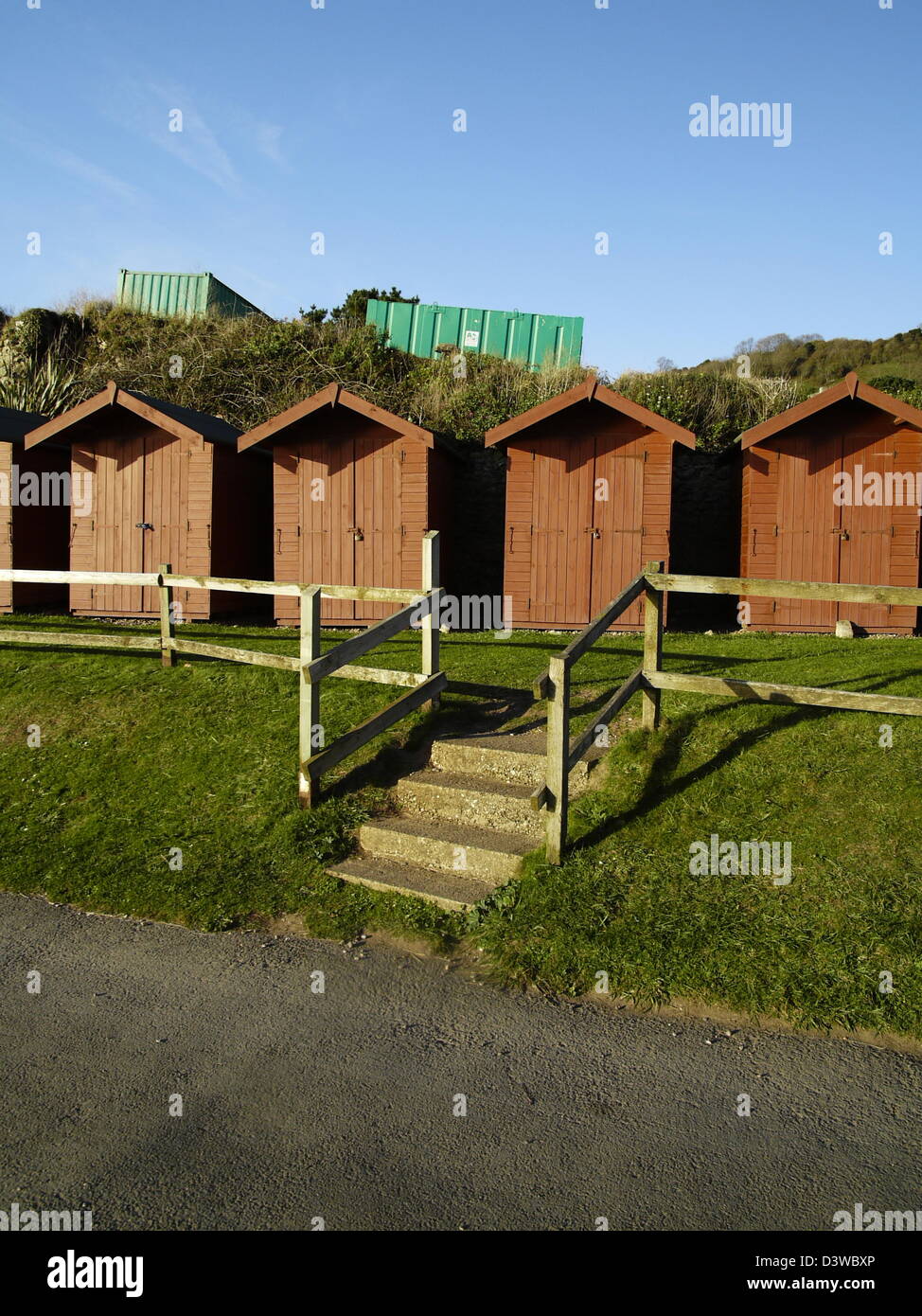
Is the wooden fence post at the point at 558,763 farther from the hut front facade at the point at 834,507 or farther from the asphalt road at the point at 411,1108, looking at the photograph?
the hut front facade at the point at 834,507

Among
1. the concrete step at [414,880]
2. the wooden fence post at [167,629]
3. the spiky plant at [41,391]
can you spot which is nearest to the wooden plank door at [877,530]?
the wooden fence post at [167,629]

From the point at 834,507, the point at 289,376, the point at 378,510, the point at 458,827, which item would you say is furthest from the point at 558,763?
the point at 289,376

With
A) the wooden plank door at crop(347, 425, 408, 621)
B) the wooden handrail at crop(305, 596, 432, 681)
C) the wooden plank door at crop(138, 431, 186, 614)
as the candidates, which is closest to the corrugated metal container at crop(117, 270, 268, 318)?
the wooden plank door at crop(138, 431, 186, 614)

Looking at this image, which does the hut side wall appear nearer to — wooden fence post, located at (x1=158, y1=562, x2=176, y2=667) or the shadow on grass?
wooden fence post, located at (x1=158, y1=562, x2=176, y2=667)

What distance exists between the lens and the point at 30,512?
17.2 meters

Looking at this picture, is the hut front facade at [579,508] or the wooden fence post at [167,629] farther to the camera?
the hut front facade at [579,508]

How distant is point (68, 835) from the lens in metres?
7.66

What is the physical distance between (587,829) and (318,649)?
2669mm

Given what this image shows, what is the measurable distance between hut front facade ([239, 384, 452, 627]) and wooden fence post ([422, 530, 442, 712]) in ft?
20.2

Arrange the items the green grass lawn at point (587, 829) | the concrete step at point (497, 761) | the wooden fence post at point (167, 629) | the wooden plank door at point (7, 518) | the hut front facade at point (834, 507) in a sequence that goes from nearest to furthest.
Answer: the green grass lawn at point (587, 829) → the concrete step at point (497, 761) → the wooden fence post at point (167, 629) → the hut front facade at point (834, 507) → the wooden plank door at point (7, 518)

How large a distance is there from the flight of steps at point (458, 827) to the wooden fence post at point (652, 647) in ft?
2.53

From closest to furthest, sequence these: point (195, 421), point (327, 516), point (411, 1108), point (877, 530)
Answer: point (411, 1108), point (877, 530), point (327, 516), point (195, 421)

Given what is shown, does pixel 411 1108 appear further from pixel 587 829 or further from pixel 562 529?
pixel 562 529

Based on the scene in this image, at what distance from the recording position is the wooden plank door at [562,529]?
14.8 metres
